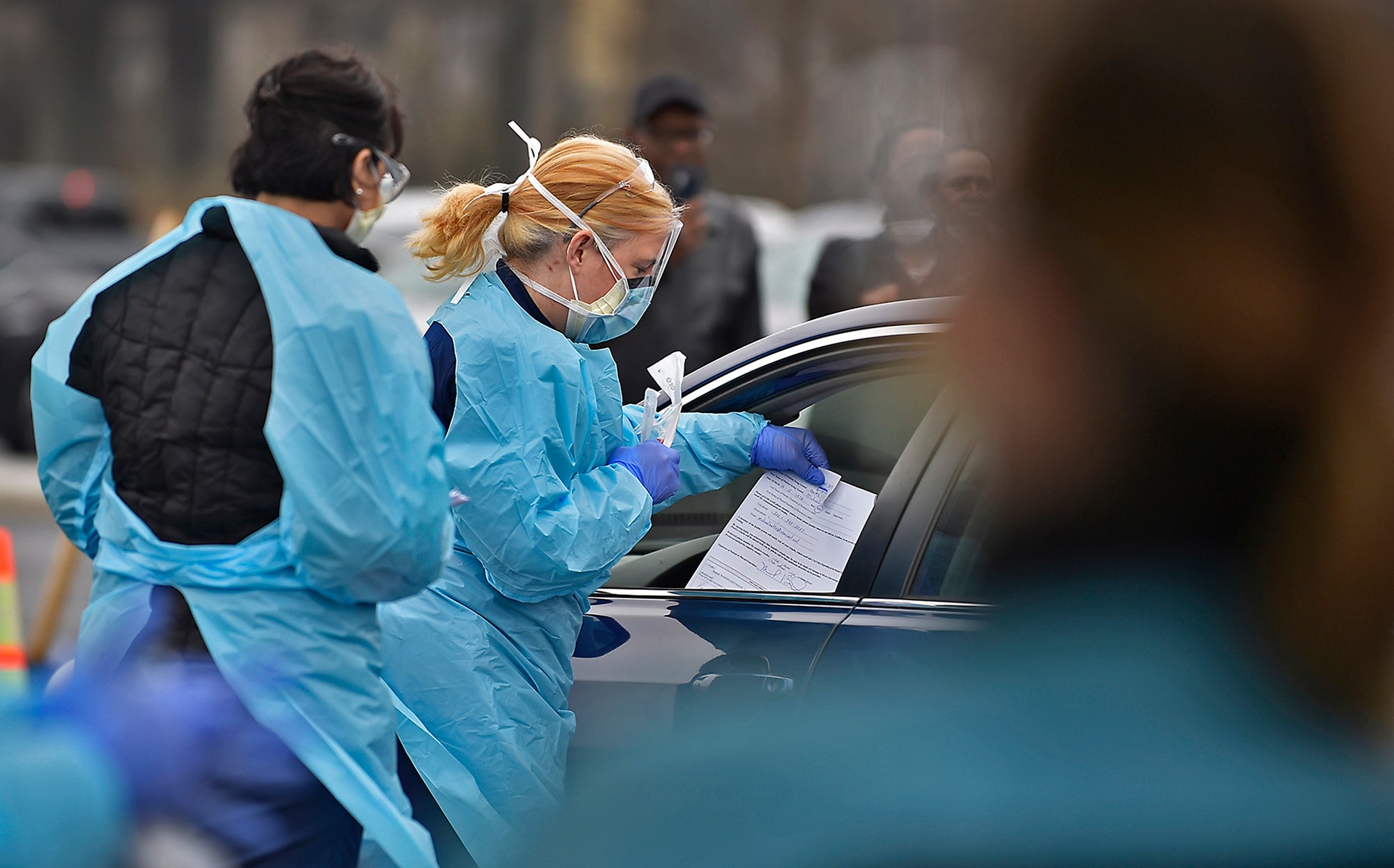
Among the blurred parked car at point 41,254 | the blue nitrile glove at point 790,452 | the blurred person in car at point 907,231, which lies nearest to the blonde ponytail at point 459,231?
the blue nitrile glove at point 790,452

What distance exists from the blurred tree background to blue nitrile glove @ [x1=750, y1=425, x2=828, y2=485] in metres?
11.5

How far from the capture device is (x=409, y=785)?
2643 millimetres

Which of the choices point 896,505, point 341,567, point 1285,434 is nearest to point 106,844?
point 341,567

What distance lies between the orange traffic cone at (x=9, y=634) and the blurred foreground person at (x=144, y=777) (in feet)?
0.15

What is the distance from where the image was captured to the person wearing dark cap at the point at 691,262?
14.6ft

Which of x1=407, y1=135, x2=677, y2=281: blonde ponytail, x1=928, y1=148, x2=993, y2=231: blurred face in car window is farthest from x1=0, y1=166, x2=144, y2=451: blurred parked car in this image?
x1=407, y1=135, x2=677, y2=281: blonde ponytail

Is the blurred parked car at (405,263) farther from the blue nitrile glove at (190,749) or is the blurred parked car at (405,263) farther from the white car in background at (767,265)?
the blue nitrile glove at (190,749)

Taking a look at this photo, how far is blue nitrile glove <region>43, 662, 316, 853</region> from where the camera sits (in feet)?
5.59

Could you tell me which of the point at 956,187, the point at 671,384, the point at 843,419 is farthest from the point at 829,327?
the point at 956,187

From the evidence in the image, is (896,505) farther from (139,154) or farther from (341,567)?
(139,154)

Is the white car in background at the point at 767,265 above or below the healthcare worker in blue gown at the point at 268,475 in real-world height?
below

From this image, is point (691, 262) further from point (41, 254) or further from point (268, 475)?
point (41, 254)

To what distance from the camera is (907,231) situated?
4.33 m

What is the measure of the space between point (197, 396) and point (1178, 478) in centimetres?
149
